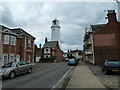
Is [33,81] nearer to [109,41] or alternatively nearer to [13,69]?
[13,69]

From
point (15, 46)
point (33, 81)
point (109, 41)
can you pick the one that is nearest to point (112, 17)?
point (109, 41)

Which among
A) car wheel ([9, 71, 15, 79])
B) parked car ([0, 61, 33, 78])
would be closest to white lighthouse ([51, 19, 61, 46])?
parked car ([0, 61, 33, 78])

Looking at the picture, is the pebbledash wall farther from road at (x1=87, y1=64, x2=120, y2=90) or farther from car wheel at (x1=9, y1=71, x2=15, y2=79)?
car wheel at (x1=9, y1=71, x2=15, y2=79)

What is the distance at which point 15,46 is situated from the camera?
78.5 ft

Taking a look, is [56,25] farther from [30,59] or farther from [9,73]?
[9,73]

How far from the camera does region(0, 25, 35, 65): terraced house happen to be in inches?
843

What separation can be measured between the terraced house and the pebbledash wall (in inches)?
561

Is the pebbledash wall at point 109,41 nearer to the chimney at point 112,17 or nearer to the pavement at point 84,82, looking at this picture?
the chimney at point 112,17

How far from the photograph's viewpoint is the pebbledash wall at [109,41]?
2830 cm

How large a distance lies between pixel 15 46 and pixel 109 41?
18.9 meters

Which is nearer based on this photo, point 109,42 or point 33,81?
point 33,81

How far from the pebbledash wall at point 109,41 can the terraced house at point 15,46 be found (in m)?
14.2

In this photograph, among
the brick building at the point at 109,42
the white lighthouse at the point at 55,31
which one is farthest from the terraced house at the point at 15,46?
the white lighthouse at the point at 55,31

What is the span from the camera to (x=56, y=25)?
69.2m
